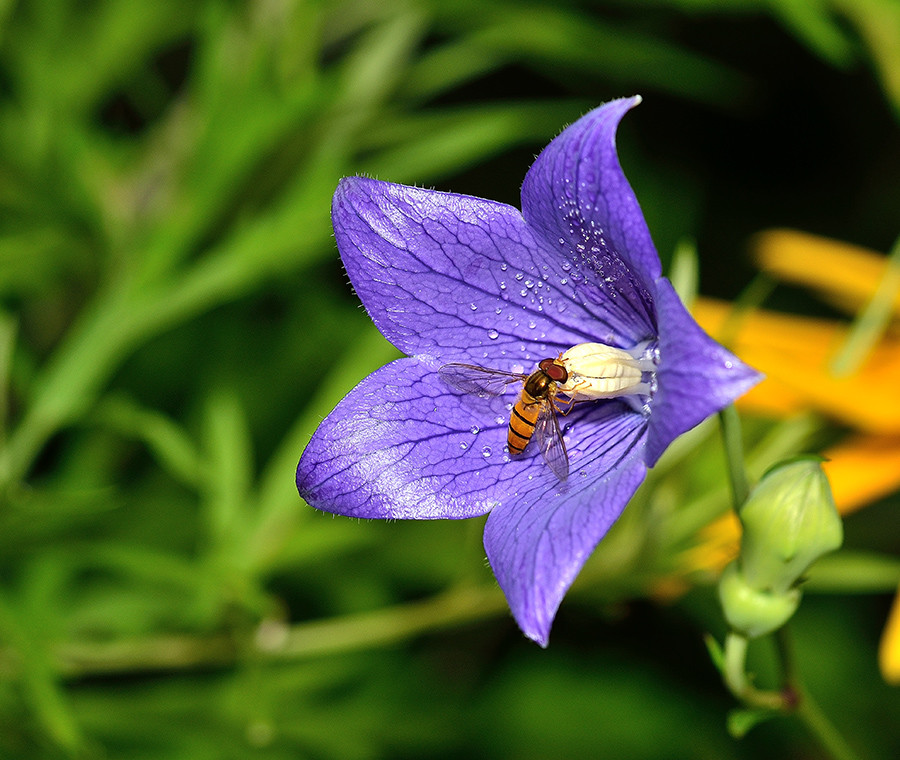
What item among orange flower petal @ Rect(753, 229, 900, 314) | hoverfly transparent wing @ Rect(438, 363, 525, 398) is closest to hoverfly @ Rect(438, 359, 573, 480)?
hoverfly transparent wing @ Rect(438, 363, 525, 398)

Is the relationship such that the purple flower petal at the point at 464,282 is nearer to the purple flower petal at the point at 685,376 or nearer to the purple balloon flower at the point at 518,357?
the purple balloon flower at the point at 518,357

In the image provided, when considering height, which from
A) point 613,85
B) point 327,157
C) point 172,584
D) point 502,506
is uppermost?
point 327,157

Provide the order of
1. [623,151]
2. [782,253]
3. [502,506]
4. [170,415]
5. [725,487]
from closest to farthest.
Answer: [502,506] → [725,487] → [782,253] → [170,415] → [623,151]

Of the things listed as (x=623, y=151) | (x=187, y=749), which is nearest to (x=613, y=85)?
(x=623, y=151)

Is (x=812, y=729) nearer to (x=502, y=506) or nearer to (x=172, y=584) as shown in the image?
(x=502, y=506)

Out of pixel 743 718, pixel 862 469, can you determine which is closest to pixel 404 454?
pixel 743 718

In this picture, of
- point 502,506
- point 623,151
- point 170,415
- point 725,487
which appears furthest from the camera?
point 623,151
